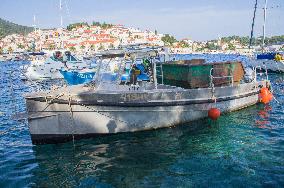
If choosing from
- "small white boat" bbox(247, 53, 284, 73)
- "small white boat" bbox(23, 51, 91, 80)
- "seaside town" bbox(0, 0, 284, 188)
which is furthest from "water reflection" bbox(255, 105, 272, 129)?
"small white boat" bbox(23, 51, 91, 80)

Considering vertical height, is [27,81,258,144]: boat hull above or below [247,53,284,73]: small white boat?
below

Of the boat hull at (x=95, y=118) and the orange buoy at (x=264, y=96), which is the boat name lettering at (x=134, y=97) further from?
the orange buoy at (x=264, y=96)

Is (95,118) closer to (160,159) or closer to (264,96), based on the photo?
(160,159)

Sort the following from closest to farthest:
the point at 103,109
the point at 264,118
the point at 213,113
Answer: the point at 103,109 < the point at 213,113 < the point at 264,118

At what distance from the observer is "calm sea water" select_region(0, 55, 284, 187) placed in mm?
8484

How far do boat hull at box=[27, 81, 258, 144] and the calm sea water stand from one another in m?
0.33

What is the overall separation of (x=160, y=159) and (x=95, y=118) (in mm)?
3120

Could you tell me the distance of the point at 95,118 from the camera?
37.6 feet

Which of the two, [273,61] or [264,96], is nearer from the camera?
[264,96]

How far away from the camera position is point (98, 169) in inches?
367

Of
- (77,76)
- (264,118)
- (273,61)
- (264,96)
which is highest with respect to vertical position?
(273,61)

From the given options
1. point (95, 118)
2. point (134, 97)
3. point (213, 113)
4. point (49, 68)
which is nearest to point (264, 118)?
point (213, 113)

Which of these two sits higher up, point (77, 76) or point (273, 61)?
point (273, 61)

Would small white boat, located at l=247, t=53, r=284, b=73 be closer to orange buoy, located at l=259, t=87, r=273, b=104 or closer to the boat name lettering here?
orange buoy, located at l=259, t=87, r=273, b=104
